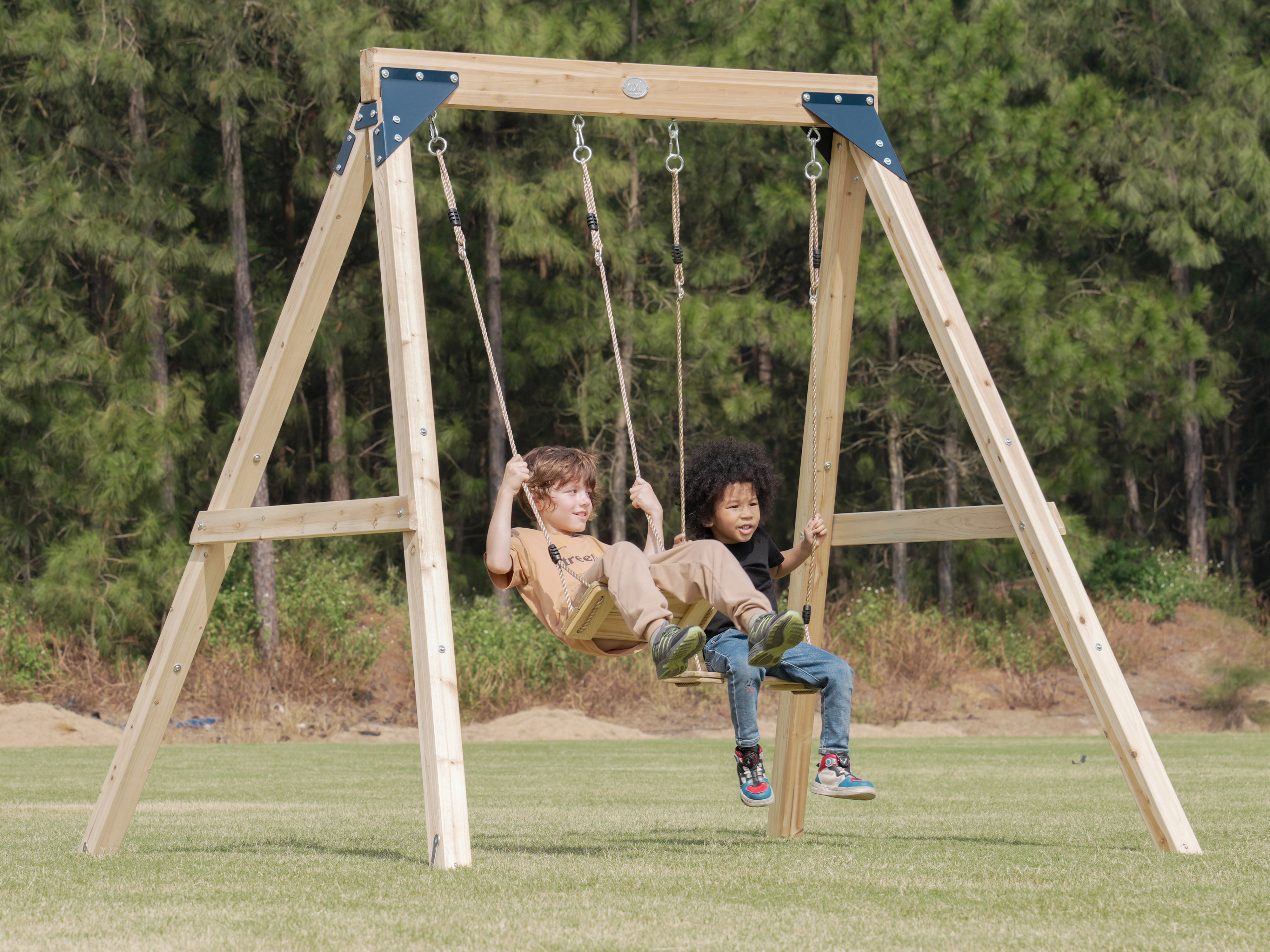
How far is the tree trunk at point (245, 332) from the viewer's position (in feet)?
59.7

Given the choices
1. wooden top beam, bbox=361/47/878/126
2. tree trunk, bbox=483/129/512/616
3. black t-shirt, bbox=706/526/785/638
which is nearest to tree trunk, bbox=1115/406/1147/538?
tree trunk, bbox=483/129/512/616

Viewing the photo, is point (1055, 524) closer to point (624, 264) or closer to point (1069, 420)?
point (624, 264)

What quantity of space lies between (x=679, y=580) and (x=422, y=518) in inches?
39.3

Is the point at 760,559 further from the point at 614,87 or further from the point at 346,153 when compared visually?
the point at 346,153

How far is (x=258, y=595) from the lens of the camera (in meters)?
18.2

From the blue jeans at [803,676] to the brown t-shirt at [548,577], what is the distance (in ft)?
1.13

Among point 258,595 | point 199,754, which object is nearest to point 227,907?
point 199,754

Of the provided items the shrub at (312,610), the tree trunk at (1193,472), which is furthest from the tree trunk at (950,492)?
the shrub at (312,610)

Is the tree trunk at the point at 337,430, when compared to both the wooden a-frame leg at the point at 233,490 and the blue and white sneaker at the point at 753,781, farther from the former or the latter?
the blue and white sneaker at the point at 753,781

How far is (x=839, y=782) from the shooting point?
541cm

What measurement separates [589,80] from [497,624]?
13490mm

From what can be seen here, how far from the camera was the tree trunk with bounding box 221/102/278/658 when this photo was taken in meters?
18.2

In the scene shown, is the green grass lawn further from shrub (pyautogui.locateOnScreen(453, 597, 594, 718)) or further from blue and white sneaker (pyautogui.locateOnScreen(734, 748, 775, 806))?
shrub (pyautogui.locateOnScreen(453, 597, 594, 718))

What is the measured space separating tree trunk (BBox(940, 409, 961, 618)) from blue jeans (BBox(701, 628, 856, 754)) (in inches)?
566
